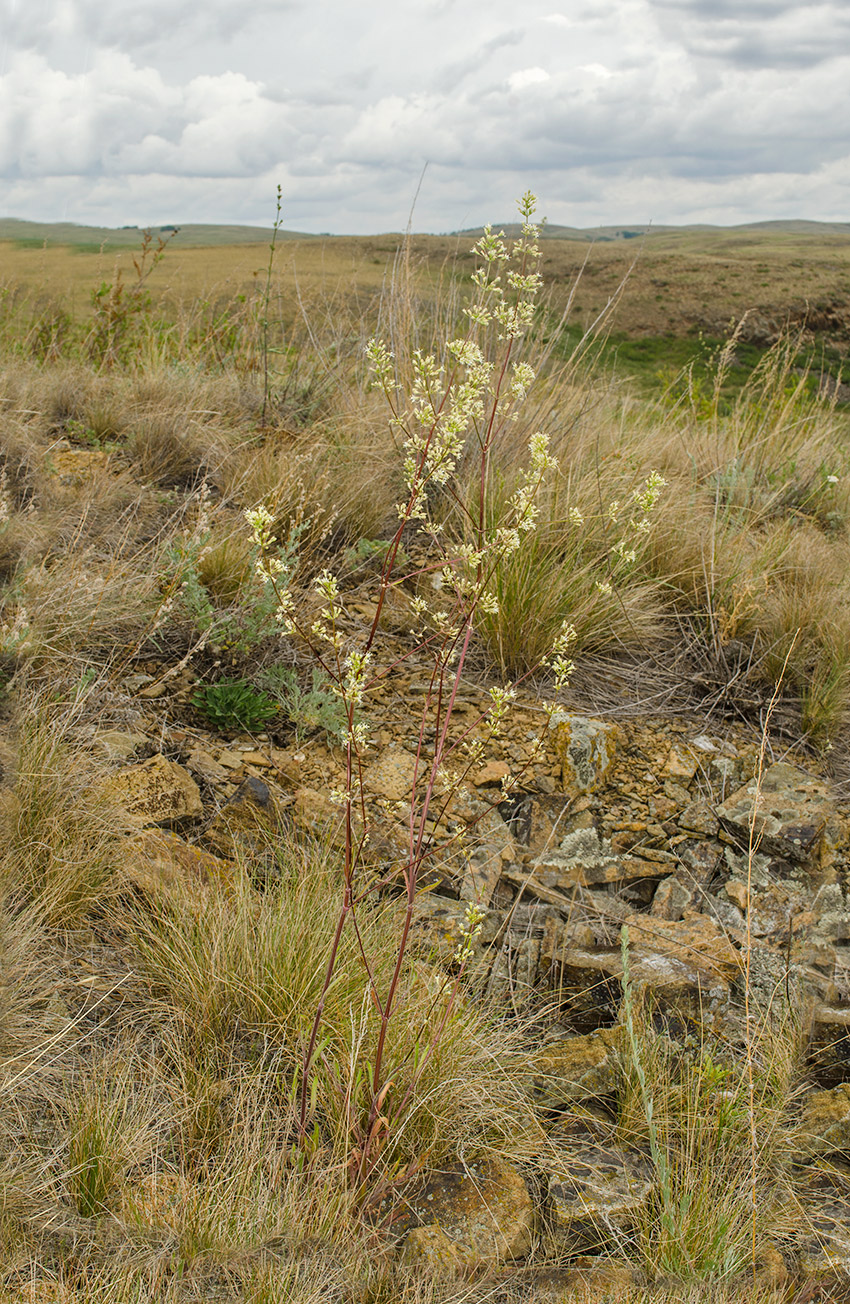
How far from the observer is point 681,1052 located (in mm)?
2061

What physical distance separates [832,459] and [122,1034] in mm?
5575

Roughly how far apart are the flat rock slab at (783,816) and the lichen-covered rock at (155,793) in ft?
5.73

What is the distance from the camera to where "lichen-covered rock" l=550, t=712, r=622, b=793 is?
279 centimetres

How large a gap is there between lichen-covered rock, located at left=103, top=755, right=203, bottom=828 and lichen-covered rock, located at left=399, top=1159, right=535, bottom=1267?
117cm

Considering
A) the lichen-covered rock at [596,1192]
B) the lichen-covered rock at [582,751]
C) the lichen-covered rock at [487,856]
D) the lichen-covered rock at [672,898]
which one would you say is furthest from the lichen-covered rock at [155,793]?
the lichen-covered rock at [672,898]

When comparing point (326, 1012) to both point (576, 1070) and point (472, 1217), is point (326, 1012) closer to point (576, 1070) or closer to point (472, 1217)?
point (472, 1217)

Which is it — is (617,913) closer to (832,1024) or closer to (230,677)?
(832,1024)

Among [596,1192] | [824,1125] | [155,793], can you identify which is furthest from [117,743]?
[824,1125]

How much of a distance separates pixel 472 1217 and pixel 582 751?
1.52 m

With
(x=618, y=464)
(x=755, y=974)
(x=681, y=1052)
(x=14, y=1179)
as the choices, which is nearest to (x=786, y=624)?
(x=618, y=464)

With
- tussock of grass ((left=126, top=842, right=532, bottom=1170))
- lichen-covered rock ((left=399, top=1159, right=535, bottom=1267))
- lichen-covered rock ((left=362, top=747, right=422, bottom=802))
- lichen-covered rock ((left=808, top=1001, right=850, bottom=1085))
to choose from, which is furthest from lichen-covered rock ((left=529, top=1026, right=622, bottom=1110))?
lichen-covered rock ((left=362, top=747, right=422, bottom=802))

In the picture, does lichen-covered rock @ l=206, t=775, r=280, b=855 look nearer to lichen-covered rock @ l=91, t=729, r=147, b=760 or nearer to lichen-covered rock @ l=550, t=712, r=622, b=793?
lichen-covered rock @ l=91, t=729, r=147, b=760

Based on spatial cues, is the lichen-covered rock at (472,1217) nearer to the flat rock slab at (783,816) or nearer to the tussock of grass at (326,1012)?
the tussock of grass at (326,1012)

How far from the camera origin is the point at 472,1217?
63.1 inches
